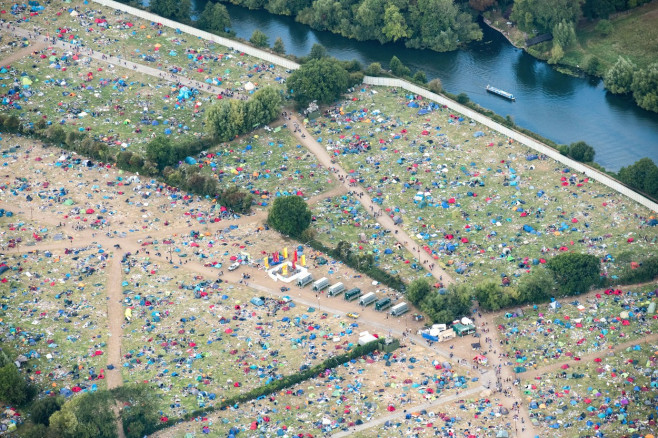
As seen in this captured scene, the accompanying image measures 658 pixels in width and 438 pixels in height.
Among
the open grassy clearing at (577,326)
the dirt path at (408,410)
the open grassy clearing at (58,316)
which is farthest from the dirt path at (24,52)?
the dirt path at (408,410)

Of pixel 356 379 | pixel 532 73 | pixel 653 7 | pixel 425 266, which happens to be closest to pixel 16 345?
pixel 356 379

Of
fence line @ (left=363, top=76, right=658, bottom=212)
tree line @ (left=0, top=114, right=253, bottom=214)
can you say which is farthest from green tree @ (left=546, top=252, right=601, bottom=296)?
tree line @ (left=0, top=114, right=253, bottom=214)

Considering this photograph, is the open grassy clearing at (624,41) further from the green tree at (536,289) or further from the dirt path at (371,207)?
the green tree at (536,289)

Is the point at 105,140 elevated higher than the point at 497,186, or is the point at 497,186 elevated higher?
the point at 497,186

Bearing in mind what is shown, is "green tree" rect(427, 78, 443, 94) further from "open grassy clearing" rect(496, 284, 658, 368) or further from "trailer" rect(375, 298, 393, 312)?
"open grassy clearing" rect(496, 284, 658, 368)

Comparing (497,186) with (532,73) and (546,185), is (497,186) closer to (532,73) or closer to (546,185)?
(546,185)
